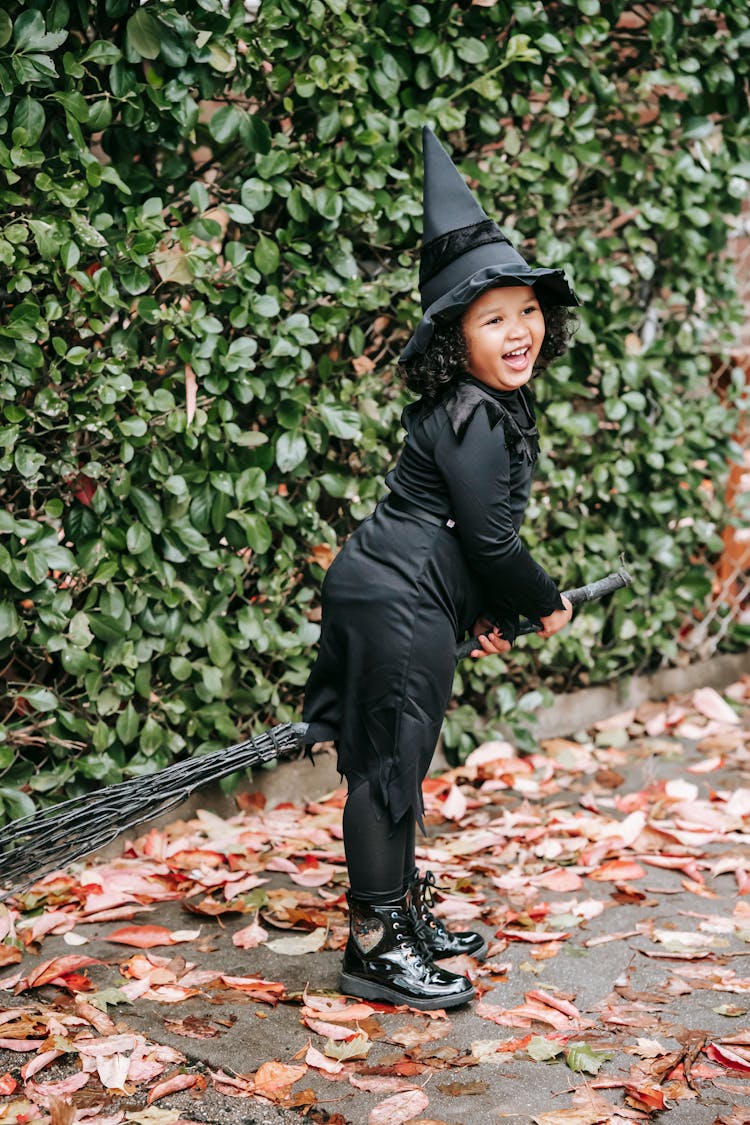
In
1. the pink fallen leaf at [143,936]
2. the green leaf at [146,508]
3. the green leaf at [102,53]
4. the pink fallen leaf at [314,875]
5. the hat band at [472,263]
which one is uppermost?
the green leaf at [102,53]

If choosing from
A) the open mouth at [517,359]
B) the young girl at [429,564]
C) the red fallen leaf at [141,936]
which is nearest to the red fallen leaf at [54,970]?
the red fallen leaf at [141,936]

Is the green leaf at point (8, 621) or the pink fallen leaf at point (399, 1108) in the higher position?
the green leaf at point (8, 621)

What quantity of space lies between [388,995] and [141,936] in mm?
625

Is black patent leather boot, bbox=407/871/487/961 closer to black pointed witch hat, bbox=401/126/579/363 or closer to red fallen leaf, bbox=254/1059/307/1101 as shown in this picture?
red fallen leaf, bbox=254/1059/307/1101

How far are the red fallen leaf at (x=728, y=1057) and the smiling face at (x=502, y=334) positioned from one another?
51.9 inches

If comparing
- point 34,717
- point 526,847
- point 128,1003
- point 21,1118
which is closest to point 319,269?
point 34,717

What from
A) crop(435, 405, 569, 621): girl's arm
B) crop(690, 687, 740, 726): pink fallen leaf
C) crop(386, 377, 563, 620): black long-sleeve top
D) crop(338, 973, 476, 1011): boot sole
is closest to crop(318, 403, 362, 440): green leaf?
crop(386, 377, 563, 620): black long-sleeve top

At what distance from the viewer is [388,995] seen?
2.48 metres

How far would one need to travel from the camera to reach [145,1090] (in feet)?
6.98

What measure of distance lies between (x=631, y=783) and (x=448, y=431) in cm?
188

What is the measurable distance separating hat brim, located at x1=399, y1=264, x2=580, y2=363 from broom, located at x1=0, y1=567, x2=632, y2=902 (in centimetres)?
66

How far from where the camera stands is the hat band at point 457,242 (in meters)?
2.42

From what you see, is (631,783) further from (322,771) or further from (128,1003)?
(128,1003)

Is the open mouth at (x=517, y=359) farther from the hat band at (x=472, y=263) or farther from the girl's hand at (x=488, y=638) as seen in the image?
the girl's hand at (x=488, y=638)
